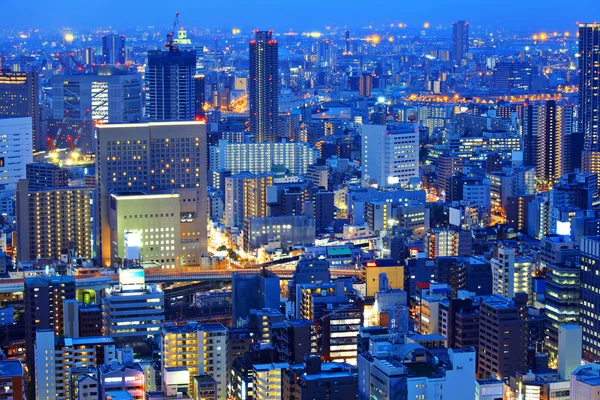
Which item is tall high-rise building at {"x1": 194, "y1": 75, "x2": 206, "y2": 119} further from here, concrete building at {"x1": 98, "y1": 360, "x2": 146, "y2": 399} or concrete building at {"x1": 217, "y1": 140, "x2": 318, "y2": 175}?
concrete building at {"x1": 98, "y1": 360, "x2": 146, "y2": 399}

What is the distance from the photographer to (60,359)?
1549 centimetres

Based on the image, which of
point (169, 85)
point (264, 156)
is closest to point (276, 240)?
point (264, 156)

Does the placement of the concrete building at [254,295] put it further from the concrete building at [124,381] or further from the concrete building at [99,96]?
the concrete building at [99,96]

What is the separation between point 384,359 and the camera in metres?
14.5

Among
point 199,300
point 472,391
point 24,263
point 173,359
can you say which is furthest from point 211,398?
point 24,263

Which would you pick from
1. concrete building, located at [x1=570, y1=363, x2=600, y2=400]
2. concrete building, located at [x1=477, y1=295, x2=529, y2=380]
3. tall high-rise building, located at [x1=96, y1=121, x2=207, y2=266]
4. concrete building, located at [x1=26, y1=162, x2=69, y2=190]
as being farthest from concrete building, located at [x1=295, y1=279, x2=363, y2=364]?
concrete building, located at [x1=26, y1=162, x2=69, y2=190]

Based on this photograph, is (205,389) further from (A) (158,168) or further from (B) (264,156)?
(B) (264,156)

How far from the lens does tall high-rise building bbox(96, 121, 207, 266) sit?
2317cm

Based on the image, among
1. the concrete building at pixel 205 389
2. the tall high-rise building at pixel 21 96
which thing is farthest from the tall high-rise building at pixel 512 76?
the concrete building at pixel 205 389

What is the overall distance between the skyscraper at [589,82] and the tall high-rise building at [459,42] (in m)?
22.8

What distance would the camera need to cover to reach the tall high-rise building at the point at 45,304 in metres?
17.6

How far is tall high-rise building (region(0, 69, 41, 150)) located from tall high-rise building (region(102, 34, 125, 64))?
330 inches

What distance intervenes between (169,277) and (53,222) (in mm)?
3018

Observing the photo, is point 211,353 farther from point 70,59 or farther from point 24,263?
point 70,59
